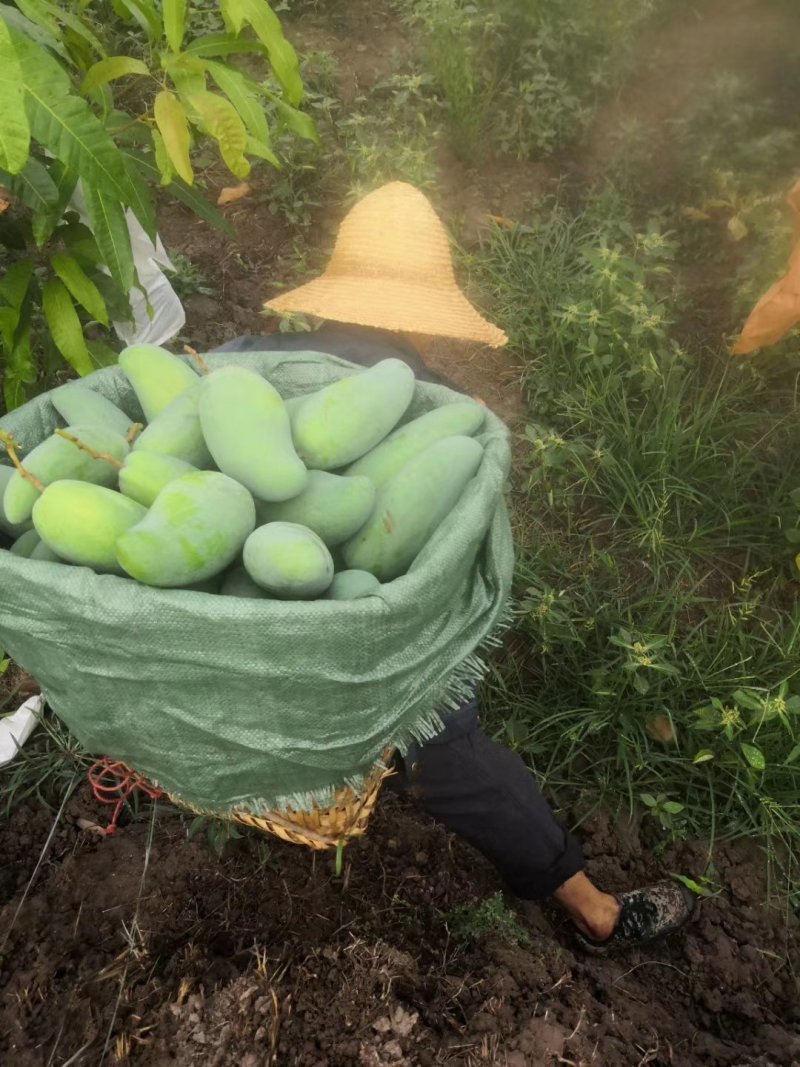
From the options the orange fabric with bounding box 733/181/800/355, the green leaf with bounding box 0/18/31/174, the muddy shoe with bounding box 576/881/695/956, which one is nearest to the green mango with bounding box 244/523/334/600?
the green leaf with bounding box 0/18/31/174

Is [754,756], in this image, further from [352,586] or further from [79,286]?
[79,286]

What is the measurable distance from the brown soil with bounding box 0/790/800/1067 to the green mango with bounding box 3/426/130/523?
3.14 ft

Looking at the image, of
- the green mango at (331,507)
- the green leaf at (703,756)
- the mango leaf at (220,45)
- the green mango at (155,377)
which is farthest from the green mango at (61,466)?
the green leaf at (703,756)

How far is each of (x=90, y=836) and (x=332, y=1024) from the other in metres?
0.69

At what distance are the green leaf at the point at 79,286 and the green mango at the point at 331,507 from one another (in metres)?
0.87

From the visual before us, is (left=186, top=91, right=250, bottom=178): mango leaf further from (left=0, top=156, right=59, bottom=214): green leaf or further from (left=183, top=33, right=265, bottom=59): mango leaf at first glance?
(left=0, top=156, right=59, bottom=214): green leaf

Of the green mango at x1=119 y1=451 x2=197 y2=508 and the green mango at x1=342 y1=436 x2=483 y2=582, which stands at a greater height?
the green mango at x1=119 y1=451 x2=197 y2=508

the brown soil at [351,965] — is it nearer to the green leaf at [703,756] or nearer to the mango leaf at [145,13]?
the green leaf at [703,756]

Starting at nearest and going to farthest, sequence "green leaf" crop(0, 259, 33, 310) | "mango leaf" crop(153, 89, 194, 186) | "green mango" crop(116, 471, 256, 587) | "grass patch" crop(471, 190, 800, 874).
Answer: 1. "green mango" crop(116, 471, 256, 587)
2. "mango leaf" crop(153, 89, 194, 186)
3. "green leaf" crop(0, 259, 33, 310)
4. "grass patch" crop(471, 190, 800, 874)

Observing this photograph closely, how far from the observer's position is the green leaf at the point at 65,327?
62.3 inches

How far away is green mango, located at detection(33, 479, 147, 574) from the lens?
→ 849 mm

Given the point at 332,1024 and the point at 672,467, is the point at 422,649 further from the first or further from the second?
the point at 672,467

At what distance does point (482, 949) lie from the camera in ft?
4.96

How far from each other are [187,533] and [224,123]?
0.84 meters
